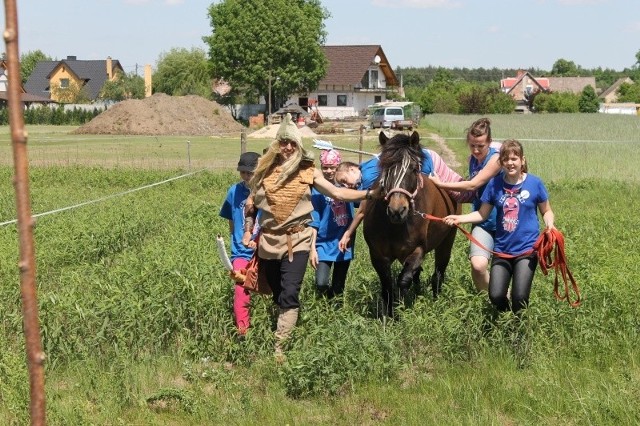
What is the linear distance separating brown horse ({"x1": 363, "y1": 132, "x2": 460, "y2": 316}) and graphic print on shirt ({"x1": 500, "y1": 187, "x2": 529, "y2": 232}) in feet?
2.13

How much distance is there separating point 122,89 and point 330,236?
9027cm

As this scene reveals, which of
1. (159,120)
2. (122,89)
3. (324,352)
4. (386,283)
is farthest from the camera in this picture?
(122,89)

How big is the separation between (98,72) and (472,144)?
110m

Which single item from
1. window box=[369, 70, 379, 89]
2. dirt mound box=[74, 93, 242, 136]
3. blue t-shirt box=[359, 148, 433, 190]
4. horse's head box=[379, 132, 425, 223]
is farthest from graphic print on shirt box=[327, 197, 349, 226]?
window box=[369, 70, 379, 89]

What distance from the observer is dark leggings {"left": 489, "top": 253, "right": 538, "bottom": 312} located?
20.2 ft

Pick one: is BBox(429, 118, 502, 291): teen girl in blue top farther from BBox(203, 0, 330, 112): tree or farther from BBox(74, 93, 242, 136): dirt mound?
BBox(203, 0, 330, 112): tree

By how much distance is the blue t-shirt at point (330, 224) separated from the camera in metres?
6.89

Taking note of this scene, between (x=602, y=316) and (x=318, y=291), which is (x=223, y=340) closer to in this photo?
(x=318, y=291)

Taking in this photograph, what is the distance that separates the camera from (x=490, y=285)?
624cm

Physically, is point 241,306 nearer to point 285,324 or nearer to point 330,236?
point 285,324

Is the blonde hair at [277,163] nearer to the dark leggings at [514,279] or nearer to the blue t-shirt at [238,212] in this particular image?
the blue t-shirt at [238,212]

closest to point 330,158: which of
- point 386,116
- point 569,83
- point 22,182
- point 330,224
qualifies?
point 330,224

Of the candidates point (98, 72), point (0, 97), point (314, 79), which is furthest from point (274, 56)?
point (98, 72)

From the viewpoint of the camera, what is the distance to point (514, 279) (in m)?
6.20
